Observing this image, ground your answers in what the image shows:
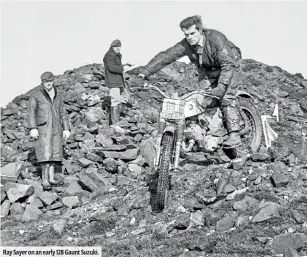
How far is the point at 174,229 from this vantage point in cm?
704

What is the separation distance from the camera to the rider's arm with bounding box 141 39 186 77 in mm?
8938

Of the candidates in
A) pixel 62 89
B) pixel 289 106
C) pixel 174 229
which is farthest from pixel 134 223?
pixel 289 106

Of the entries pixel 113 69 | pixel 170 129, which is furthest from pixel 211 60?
pixel 113 69

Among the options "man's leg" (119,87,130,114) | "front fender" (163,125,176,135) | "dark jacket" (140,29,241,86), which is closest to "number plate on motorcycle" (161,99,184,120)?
"front fender" (163,125,176,135)

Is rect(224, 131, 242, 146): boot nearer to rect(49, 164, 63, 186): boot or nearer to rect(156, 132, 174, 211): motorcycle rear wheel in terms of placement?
rect(156, 132, 174, 211): motorcycle rear wheel

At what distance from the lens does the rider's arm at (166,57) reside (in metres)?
8.94

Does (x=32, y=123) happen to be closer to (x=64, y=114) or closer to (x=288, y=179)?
(x=64, y=114)

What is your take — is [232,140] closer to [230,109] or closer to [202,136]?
[230,109]

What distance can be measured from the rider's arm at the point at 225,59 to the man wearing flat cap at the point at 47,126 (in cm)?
375

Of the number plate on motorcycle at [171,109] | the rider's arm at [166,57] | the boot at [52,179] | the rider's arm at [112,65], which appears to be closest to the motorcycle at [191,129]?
the number plate on motorcycle at [171,109]

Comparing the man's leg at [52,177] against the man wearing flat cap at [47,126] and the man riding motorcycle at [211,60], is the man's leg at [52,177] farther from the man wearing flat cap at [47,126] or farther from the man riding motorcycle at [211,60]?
the man riding motorcycle at [211,60]

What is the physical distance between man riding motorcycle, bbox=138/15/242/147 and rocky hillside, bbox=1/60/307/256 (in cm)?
90

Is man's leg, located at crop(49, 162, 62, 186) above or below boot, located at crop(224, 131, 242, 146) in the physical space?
below

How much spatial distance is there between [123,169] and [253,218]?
5.10 metres
